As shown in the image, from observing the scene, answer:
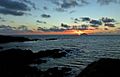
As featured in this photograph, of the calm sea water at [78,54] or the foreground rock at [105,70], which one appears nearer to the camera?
the foreground rock at [105,70]

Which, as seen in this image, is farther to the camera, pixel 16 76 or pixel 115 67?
pixel 16 76

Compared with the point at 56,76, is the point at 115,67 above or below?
above

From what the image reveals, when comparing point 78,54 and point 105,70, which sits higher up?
point 105,70

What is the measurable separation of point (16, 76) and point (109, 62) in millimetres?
11434

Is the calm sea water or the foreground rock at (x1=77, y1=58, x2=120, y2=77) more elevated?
the foreground rock at (x1=77, y1=58, x2=120, y2=77)

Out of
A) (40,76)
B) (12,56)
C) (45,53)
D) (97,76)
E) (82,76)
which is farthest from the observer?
(45,53)

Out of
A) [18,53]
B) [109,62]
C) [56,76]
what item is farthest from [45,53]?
[109,62]

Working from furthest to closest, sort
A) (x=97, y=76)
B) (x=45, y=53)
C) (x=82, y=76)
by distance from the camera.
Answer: (x=45, y=53) → (x=82, y=76) → (x=97, y=76)

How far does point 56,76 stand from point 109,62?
7565 millimetres

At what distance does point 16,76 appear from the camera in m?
25.6

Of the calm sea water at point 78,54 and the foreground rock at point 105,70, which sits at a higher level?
the foreground rock at point 105,70

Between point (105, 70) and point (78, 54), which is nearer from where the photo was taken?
point (105, 70)

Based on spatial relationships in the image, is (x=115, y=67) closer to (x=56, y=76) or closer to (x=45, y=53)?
(x=56, y=76)

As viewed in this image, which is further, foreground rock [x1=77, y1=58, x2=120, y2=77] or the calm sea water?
the calm sea water
